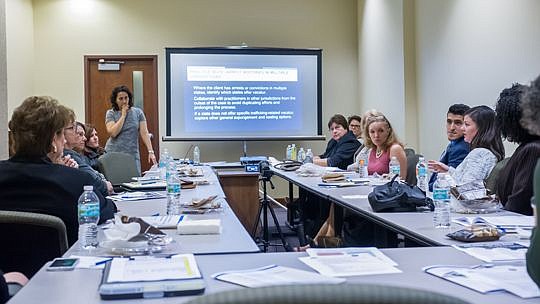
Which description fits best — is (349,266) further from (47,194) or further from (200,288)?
(47,194)

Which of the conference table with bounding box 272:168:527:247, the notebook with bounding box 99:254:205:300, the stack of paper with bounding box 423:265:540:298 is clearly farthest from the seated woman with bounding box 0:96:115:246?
the stack of paper with bounding box 423:265:540:298

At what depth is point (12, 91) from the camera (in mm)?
6512

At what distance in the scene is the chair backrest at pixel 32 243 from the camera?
1.87m

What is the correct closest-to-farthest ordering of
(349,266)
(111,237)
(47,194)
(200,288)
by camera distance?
(200,288), (349,266), (111,237), (47,194)

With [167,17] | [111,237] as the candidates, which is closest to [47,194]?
[111,237]

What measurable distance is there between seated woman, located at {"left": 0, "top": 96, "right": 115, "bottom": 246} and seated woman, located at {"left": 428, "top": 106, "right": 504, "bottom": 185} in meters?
2.06

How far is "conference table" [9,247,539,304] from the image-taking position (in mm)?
1218

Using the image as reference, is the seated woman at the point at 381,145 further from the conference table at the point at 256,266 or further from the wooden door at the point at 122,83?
the wooden door at the point at 122,83

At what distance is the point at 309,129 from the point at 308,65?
85 centimetres

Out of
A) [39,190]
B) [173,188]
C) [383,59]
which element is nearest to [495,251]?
[173,188]

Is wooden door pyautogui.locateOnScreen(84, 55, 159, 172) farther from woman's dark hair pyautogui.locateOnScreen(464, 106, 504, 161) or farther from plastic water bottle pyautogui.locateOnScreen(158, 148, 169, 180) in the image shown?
woman's dark hair pyautogui.locateOnScreen(464, 106, 504, 161)

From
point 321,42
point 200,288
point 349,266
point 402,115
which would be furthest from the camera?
point 321,42

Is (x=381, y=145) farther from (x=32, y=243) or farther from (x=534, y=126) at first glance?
(x=534, y=126)

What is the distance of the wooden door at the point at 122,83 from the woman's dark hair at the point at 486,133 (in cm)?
489
